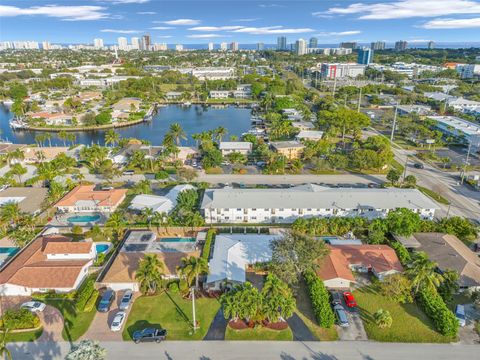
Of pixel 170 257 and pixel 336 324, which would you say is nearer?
pixel 336 324

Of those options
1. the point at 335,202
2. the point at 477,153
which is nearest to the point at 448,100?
the point at 477,153

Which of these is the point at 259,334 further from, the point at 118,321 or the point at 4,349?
the point at 4,349

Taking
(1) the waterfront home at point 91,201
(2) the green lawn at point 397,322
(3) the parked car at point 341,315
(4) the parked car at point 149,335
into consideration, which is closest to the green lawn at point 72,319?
(4) the parked car at point 149,335

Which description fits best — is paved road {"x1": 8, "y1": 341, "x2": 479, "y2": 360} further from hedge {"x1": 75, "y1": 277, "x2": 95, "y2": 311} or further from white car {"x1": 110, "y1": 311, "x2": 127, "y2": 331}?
hedge {"x1": 75, "y1": 277, "x2": 95, "y2": 311}

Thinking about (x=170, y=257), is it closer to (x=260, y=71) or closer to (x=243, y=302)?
(x=243, y=302)

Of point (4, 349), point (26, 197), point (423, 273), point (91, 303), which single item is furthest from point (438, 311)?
point (26, 197)

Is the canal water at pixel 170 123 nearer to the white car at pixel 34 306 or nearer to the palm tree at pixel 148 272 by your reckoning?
the palm tree at pixel 148 272
